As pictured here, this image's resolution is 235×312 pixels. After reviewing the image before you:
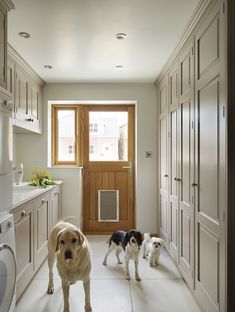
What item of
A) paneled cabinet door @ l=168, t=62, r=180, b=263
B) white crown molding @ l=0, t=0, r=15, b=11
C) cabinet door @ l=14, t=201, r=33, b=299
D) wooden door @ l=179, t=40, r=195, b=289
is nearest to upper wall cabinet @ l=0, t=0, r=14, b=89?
white crown molding @ l=0, t=0, r=15, b=11

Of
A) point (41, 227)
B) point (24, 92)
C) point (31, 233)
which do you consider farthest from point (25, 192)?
point (24, 92)

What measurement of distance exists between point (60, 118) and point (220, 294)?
353cm

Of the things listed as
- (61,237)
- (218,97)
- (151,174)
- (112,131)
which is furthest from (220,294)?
(112,131)

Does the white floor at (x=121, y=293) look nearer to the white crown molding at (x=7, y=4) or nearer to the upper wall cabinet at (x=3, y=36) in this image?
the upper wall cabinet at (x=3, y=36)

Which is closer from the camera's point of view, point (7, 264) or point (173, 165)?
point (7, 264)

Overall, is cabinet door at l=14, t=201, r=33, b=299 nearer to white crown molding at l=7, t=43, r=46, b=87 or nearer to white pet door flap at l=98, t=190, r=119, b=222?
white crown molding at l=7, t=43, r=46, b=87

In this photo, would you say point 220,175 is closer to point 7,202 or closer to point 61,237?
point 61,237

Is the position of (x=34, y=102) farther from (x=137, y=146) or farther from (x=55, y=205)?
(x=137, y=146)

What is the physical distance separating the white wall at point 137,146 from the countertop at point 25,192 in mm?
361

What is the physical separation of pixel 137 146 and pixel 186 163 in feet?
5.68

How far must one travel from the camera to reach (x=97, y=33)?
244cm

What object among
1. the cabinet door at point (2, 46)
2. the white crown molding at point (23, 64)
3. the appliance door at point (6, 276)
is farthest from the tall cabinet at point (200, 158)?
the white crown molding at point (23, 64)

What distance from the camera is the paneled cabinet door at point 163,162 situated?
349cm

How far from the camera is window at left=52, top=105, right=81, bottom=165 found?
4391 mm
